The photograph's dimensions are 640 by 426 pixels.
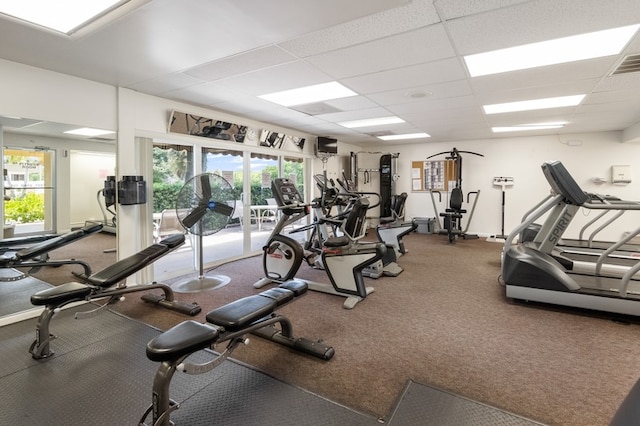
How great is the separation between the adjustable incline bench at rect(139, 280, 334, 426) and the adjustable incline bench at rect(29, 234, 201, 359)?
118cm

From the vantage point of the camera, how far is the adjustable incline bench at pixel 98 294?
7.57 feet

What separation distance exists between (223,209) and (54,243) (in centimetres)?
184

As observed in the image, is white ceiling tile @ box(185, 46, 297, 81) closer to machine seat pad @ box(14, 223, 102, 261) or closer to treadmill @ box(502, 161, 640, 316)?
machine seat pad @ box(14, 223, 102, 261)

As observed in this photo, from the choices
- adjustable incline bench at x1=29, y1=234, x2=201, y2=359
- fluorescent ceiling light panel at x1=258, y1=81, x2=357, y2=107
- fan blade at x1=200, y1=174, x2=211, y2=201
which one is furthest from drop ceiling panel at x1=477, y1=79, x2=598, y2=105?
adjustable incline bench at x1=29, y1=234, x2=201, y2=359

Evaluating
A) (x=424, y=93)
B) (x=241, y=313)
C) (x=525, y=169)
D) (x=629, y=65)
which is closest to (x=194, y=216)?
(x=241, y=313)

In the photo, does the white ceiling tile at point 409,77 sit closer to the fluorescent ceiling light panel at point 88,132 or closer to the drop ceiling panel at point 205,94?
the drop ceiling panel at point 205,94

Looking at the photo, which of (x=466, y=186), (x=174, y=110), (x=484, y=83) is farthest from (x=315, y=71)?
(x=466, y=186)

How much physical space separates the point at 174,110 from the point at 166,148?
1.80ft

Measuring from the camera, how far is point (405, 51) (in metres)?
2.64

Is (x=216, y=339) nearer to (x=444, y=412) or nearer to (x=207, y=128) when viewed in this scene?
(x=444, y=412)

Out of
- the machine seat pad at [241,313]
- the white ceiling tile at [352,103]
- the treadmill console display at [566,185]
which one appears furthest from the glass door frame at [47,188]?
the treadmill console display at [566,185]

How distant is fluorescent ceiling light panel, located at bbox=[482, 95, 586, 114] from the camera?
13.4ft

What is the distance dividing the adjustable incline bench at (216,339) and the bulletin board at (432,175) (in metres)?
6.53

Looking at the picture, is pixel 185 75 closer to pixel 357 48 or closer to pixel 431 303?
pixel 357 48
